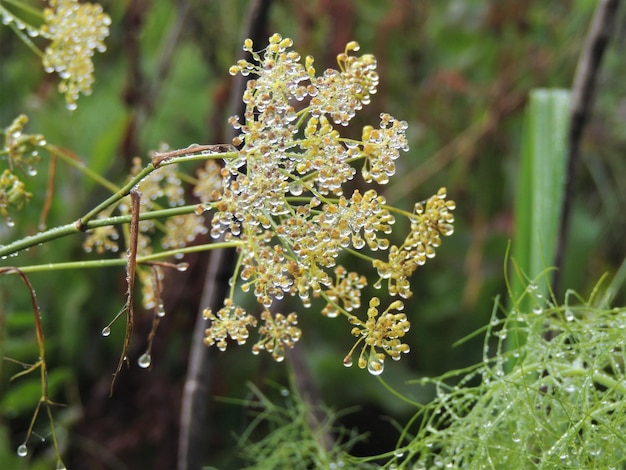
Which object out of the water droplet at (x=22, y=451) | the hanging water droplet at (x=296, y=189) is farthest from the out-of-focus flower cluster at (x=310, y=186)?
the water droplet at (x=22, y=451)

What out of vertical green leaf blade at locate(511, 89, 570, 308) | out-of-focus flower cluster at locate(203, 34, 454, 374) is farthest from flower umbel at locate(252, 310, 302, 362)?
vertical green leaf blade at locate(511, 89, 570, 308)

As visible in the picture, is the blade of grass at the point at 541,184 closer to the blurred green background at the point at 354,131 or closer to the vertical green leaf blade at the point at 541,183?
the vertical green leaf blade at the point at 541,183

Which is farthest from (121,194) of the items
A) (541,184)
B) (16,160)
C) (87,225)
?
(541,184)

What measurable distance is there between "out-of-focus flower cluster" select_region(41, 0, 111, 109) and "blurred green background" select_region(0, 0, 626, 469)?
590 millimetres

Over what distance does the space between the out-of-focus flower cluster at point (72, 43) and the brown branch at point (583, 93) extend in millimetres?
618

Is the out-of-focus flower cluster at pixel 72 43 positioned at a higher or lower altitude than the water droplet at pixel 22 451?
higher

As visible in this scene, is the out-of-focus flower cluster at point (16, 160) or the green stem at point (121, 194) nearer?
the green stem at point (121, 194)

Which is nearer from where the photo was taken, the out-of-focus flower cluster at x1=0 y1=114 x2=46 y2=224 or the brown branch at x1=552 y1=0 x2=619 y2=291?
the out-of-focus flower cluster at x1=0 y1=114 x2=46 y2=224

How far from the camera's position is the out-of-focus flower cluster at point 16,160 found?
529 millimetres

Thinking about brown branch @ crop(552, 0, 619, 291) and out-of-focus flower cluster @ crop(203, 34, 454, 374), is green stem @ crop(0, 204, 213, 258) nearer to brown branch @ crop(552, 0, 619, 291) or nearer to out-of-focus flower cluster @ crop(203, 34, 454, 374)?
out-of-focus flower cluster @ crop(203, 34, 454, 374)

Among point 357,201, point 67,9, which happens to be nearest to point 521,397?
point 357,201

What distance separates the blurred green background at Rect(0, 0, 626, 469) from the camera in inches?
56.0

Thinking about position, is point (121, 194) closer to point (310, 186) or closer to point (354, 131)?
point (310, 186)

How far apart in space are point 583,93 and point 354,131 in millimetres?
776
